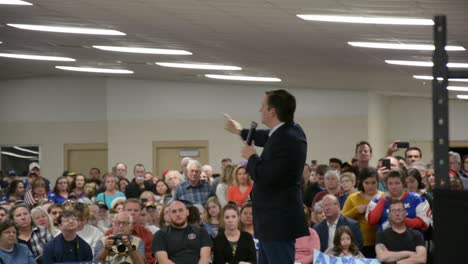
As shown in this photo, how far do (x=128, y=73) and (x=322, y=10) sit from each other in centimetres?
1177

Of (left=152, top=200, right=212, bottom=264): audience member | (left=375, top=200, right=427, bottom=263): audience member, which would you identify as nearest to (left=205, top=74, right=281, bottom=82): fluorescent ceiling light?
(left=152, top=200, right=212, bottom=264): audience member

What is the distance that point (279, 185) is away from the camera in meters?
5.25

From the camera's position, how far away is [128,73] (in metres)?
21.4

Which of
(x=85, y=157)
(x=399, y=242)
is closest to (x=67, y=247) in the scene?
(x=399, y=242)

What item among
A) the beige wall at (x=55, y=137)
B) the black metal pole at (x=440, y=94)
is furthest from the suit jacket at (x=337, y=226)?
the beige wall at (x=55, y=137)

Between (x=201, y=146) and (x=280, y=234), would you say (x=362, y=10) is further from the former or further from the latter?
(x=201, y=146)

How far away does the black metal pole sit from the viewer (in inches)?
112

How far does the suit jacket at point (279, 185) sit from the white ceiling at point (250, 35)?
409cm

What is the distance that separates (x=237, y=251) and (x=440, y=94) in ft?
22.2

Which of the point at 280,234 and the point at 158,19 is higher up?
the point at 158,19

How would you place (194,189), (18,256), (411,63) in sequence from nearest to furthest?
(18,256)
(194,189)
(411,63)

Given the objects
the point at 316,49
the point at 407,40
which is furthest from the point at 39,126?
the point at 407,40

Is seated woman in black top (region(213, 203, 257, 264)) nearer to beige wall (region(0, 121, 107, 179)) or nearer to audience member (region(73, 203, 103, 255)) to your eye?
audience member (region(73, 203, 103, 255))

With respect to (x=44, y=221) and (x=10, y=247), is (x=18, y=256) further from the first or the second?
(x=44, y=221)
